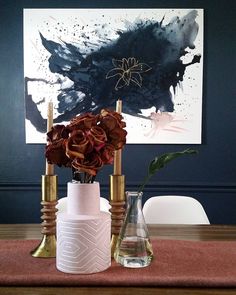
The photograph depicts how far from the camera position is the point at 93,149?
3.16ft

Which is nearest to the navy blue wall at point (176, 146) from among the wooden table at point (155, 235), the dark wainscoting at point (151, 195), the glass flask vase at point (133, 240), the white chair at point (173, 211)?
the dark wainscoting at point (151, 195)

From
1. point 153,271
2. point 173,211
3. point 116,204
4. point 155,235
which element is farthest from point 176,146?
point 153,271

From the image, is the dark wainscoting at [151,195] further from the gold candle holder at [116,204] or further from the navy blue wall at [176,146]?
the gold candle holder at [116,204]

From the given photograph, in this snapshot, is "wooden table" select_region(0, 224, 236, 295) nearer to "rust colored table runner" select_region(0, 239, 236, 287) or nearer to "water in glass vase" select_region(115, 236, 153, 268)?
"rust colored table runner" select_region(0, 239, 236, 287)

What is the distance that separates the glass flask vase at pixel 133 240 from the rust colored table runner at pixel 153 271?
2 cm

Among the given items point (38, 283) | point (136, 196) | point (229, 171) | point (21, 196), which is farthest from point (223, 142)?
point (38, 283)

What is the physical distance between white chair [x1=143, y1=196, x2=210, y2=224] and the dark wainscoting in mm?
768

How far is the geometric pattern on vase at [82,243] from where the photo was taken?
99 centimetres

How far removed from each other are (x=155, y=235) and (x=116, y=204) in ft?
1.50

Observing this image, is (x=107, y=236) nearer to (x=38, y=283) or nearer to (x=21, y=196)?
(x=38, y=283)

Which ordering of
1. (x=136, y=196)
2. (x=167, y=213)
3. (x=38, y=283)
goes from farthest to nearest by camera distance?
(x=167, y=213) < (x=136, y=196) < (x=38, y=283)

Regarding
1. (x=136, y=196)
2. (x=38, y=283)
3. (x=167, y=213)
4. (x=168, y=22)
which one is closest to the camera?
(x=38, y=283)

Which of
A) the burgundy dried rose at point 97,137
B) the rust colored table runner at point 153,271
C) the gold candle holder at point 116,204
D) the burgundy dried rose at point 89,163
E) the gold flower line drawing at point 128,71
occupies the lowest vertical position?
the rust colored table runner at point 153,271

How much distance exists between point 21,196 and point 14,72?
3.03ft
